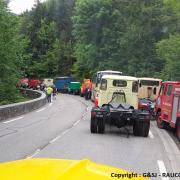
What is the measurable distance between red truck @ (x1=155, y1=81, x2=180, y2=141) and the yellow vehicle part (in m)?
14.4

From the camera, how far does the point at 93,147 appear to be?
14133 mm

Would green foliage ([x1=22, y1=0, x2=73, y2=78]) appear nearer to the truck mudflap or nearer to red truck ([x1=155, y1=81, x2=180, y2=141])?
red truck ([x1=155, y1=81, x2=180, y2=141])

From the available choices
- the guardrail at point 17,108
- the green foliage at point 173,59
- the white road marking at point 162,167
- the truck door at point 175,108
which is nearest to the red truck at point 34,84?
the guardrail at point 17,108

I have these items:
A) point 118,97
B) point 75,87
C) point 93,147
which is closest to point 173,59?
point 118,97

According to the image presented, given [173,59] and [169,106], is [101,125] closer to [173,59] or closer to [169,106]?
[169,106]

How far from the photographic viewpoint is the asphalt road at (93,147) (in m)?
11.8

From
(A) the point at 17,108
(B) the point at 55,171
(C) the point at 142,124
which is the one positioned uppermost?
(B) the point at 55,171

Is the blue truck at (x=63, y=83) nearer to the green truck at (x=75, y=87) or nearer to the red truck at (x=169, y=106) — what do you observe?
the green truck at (x=75, y=87)

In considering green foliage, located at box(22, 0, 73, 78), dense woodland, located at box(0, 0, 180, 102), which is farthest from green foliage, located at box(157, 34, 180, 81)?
green foliage, located at box(22, 0, 73, 78)

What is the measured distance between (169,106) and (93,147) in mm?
7050

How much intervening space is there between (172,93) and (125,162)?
923cm

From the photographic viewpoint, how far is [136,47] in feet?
170

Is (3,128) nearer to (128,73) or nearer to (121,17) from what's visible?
(128,73)

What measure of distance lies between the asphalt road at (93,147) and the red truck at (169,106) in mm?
654
